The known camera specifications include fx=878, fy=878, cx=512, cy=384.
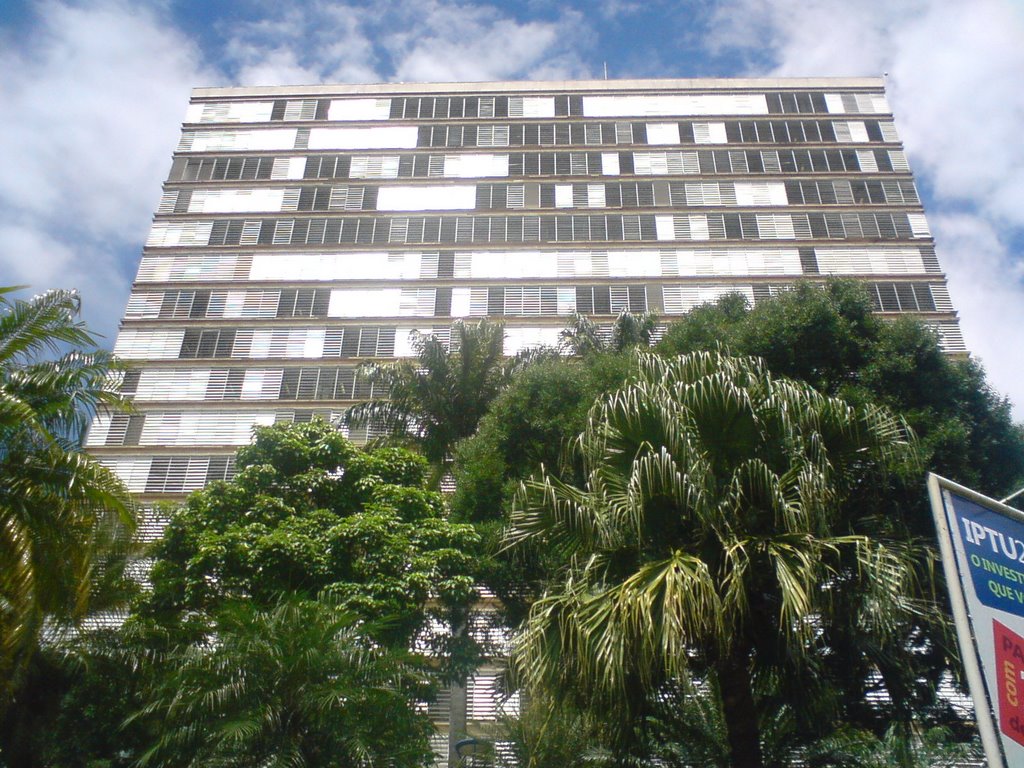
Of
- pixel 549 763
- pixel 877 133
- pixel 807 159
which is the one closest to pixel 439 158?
pixel 807 159

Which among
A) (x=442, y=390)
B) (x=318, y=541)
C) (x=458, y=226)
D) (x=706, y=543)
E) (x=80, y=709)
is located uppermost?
(x=458, y=226)

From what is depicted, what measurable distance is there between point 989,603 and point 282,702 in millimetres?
9204

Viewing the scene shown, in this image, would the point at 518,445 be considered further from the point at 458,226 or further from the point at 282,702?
the point at 458,226

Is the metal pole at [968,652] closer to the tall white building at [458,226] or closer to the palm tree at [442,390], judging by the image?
the palm tree at [442,390]

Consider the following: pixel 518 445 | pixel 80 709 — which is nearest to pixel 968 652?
pixel 518 445

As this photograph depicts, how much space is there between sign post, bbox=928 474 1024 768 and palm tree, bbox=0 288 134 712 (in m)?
9.04

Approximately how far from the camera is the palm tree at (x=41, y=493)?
9906mm

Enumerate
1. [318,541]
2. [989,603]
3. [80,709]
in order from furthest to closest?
[318,541] → [80,709] → [989,603]

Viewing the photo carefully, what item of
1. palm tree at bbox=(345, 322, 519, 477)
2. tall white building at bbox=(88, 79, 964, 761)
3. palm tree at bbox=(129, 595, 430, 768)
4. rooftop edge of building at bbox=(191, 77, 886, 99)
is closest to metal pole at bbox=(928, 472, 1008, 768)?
palm tree at bbox=(129, 595, 430, 768)

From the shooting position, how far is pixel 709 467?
34.4 ft

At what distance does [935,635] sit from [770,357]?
7.36 metres

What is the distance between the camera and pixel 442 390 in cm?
2428

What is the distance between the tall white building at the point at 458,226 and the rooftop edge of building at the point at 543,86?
4.7 inches

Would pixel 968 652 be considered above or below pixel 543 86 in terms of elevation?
below
